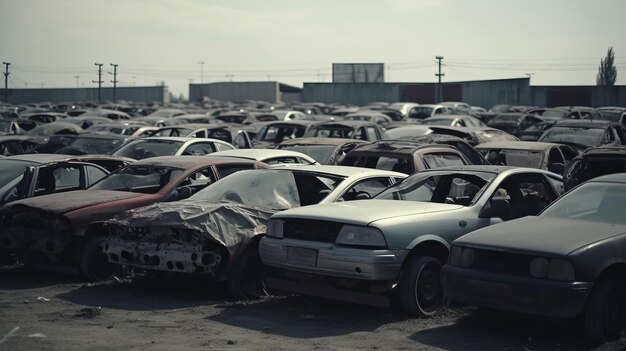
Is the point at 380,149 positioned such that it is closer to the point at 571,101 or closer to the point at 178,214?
the point at 178,214

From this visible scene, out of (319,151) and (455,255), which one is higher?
(319,151)

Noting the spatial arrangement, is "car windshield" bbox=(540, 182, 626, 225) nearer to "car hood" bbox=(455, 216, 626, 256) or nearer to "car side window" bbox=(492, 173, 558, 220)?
"car hood" bbox=(455, 216, 626, 256)

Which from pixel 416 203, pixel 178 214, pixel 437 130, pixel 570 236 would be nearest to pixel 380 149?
pixel 416 203

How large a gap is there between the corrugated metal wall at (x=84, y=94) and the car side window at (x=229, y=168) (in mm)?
80899

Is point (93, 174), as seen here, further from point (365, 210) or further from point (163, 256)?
point (365, 210)

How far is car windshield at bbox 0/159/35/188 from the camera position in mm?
12773

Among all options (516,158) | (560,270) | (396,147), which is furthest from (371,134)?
(560,270)

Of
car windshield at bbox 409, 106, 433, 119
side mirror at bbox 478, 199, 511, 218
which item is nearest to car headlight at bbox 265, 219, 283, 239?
side mirror at bbox 478, 199, 511, 218

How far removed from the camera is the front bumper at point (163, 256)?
9.44 meters

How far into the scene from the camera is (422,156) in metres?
13.6

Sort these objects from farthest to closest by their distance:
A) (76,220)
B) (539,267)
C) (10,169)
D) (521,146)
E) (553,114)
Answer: (553,114)
(521,146)
(10,169)
(76,220)
(539,267)

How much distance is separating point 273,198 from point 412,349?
3.45 meters

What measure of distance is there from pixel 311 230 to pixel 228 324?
131cm

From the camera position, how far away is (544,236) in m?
8.12
